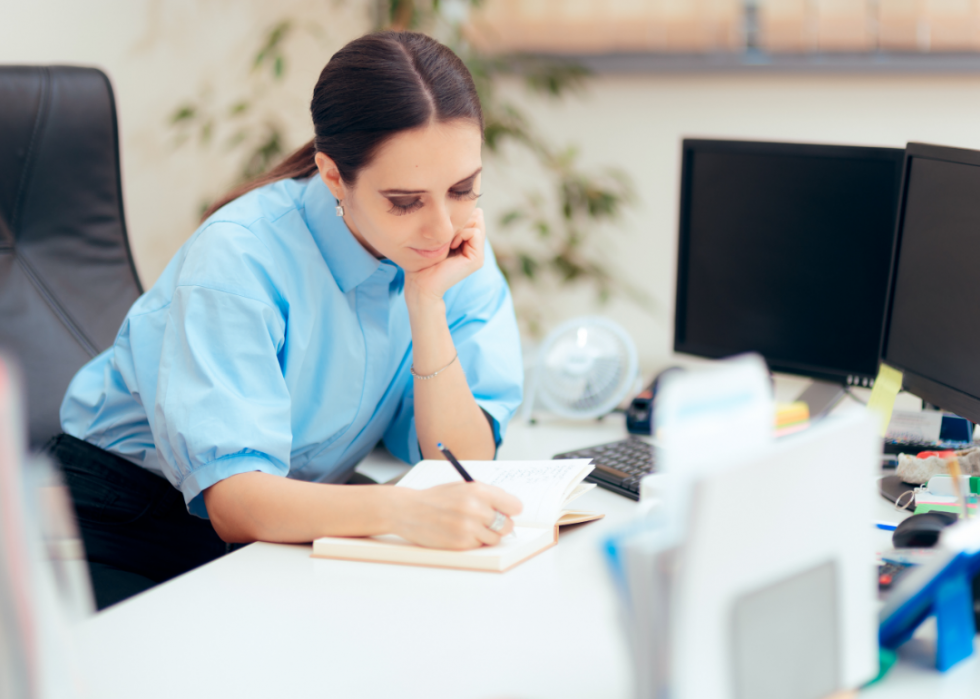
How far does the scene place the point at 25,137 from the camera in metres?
1.37

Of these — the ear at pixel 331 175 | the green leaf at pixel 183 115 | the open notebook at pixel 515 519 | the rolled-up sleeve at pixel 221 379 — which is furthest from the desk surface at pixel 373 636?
the green leaf at pixel 183 115

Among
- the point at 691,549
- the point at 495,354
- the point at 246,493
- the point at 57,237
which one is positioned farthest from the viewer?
the point at 57,237

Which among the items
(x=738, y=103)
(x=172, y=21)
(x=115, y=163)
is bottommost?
Result: (x=115, y=163)

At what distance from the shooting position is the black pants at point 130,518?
1223 millimetres

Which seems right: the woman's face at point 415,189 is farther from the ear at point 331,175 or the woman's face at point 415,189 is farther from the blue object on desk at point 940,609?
the blue object on desk at point 940,609

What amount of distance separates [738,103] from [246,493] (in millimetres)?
1726

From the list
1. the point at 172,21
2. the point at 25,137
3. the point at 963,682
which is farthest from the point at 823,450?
the point at 172,21

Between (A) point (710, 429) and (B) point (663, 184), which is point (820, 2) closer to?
(B) point (663, 184)

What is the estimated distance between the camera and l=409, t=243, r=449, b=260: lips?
1.13 m

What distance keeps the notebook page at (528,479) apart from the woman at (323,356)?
0.24ft

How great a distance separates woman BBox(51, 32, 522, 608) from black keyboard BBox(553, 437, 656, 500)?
0.14m

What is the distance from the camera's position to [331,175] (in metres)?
1.14

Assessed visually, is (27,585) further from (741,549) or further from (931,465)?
(931,465)

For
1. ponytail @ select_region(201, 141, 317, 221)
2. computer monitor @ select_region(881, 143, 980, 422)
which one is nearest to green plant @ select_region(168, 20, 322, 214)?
ponytail @ select_region(201, 141, 317, 221)
